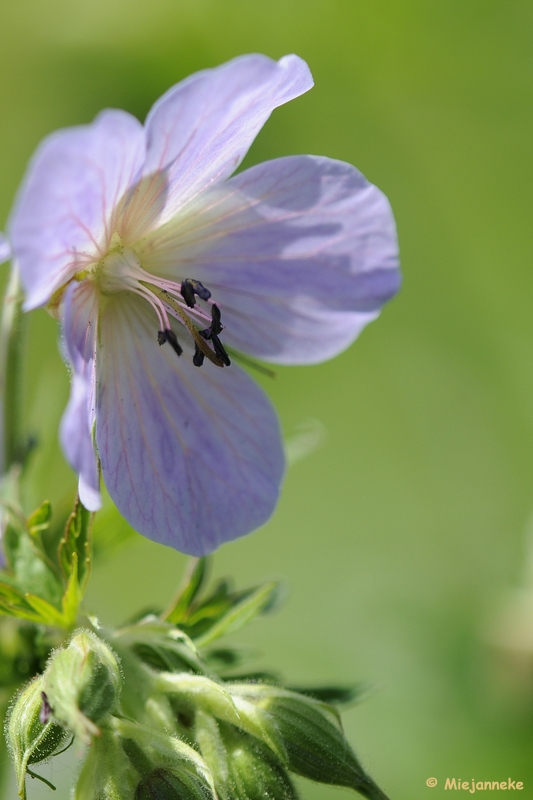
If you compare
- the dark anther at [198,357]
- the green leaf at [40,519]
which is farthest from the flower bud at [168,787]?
the dark anther at [198,357]

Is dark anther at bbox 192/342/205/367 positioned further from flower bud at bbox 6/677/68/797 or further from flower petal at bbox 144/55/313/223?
flower bud at bbox 6/677/68/797

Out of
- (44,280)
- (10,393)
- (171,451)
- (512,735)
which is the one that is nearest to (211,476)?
(171,451)

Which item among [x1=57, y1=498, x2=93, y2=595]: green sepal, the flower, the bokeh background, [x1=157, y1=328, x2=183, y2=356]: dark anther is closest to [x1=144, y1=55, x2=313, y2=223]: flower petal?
the flower

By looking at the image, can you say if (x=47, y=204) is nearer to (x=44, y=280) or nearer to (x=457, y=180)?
(x=44, y=280)

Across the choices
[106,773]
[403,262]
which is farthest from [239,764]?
[403,262]

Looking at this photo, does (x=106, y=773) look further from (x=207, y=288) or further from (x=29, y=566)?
(x=207, y=288)
